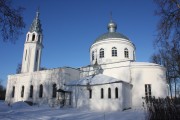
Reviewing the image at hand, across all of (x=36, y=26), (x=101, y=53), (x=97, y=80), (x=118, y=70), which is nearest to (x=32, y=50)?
(x=36, y=26)

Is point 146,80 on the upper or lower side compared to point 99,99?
upper

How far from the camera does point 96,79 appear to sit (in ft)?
75.4

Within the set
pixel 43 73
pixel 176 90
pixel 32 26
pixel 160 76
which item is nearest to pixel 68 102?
pixel 43 73

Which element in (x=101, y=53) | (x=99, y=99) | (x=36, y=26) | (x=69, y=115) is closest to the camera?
(x=69, y=115)

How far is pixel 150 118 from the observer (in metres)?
9.50

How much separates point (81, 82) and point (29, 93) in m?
11.9

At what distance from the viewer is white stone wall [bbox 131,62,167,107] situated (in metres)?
22.9

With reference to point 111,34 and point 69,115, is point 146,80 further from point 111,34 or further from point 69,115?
point 69,115

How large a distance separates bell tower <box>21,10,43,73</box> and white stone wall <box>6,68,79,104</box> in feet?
6.41

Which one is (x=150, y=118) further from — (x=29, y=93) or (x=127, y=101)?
(x=29, y=93)

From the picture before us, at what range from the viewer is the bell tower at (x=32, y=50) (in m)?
33.6

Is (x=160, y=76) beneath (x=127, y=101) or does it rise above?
above

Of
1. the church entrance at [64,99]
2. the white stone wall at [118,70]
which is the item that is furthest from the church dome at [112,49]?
the church entrance at [64,99]

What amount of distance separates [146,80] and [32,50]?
21487 mm
